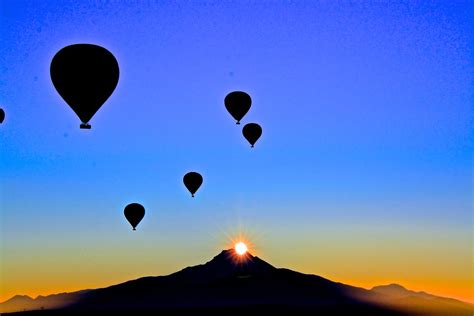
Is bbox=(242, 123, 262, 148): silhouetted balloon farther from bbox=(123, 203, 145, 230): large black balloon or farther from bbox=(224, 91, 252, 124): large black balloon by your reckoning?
bbox=(123, 203, 145, 230): large black balloon

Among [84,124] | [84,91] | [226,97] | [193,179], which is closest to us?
[84,124]

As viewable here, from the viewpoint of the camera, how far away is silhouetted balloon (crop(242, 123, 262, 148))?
209 ft

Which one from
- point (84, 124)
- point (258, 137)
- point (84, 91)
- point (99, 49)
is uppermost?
point (258, 137)

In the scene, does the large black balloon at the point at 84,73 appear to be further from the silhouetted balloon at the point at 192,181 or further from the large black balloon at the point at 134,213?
the silhouetted balloon at the point at 192,181

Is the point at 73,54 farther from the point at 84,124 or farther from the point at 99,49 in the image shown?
the point at 84,124

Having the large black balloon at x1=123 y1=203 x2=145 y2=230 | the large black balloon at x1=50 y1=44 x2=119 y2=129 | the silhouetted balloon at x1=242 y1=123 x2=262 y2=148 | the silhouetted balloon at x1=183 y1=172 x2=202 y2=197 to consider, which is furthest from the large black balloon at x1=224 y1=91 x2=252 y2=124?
the large black balloon at x1=50 y1=44 x2=119 y2=129

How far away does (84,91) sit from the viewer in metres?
43.0

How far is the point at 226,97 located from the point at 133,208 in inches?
494

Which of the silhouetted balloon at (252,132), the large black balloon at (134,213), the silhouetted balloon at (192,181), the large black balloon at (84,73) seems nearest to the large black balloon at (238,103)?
the silhouetted balloon at (252,132)

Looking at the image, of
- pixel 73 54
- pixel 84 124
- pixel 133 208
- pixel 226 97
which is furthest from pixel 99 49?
pixel 133 208

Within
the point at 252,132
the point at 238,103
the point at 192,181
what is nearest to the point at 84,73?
the point at 238,103

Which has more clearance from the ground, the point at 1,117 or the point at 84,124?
the point at 1,117

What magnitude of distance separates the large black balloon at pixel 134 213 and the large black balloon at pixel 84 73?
21.4 meters

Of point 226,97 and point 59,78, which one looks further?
point 226,97
